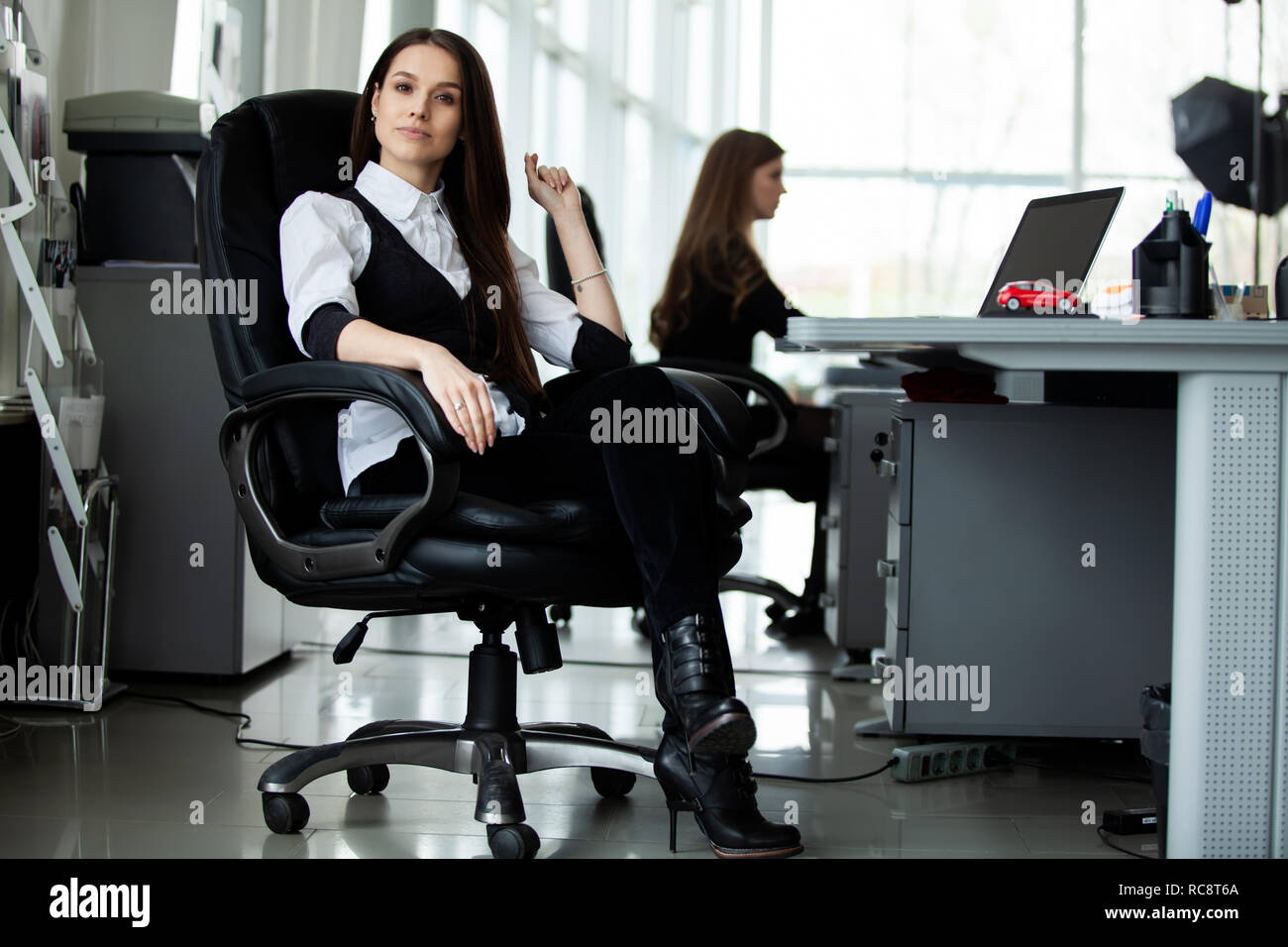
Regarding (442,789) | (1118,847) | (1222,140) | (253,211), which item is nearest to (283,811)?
(442,789)

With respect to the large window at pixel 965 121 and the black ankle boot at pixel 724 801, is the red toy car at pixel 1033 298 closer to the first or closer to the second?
the black ankle boot at pixel 724 801

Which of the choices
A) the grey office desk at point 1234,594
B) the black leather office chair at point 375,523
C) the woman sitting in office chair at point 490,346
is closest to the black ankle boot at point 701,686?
the woman sitting in office chair at point 490,346

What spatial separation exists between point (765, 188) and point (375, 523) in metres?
1.99

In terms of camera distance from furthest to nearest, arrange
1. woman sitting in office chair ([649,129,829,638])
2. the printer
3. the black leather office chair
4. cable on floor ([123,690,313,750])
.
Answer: woman sitting in office chair ([649,129,829,638]) < the printer < cable on floor ([123,690,313,750]) < the black leather office chair

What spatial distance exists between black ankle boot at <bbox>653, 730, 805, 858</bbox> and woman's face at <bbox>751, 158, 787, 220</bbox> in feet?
6.52

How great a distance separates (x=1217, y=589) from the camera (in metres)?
1.65

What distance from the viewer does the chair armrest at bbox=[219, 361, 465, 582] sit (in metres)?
1.69

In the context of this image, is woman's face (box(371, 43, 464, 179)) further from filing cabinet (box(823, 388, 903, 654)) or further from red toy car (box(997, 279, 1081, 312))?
filing cabinet (box(823, 388, 903, 654))

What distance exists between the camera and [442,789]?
220cm

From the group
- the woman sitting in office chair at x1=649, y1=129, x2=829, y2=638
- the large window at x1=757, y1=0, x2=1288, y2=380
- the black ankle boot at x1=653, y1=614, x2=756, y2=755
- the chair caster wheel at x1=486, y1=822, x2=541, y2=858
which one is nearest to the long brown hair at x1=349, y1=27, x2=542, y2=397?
the black ankle boot at x1=653, y1=614, x2=756, y2=755

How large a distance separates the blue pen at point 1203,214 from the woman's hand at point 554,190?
0.98 meters
